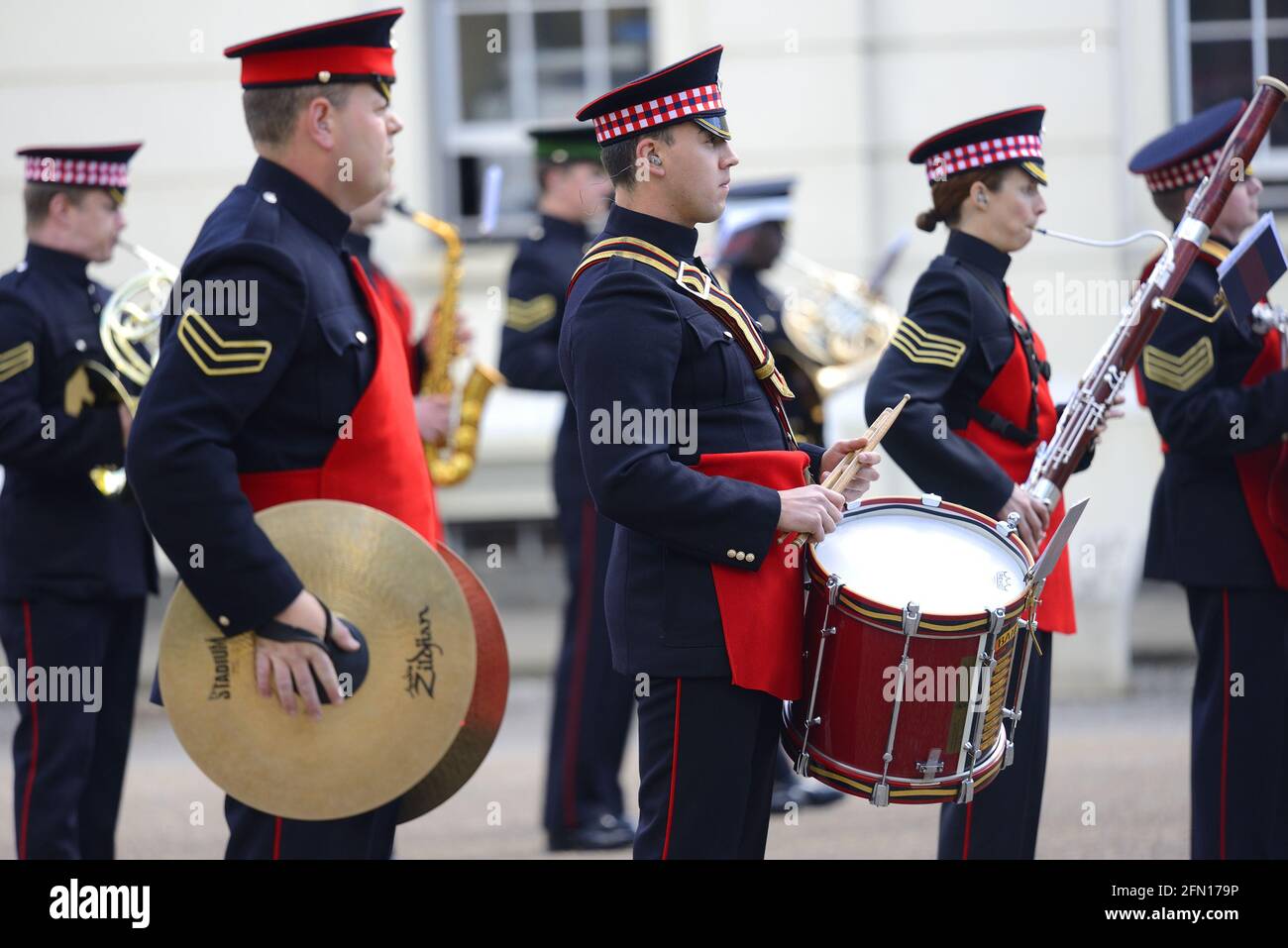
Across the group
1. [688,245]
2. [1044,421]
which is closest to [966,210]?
[1044,421]

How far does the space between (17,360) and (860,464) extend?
240 cm

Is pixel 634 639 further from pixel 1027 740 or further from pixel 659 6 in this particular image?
pixel 659 6

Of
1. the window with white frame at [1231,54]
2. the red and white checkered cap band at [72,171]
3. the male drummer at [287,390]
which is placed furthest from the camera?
the window with white frame at [1231,54]

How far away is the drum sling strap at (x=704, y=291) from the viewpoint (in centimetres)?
336

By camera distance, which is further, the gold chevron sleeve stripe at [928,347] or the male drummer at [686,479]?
the gold chevron sleeve stripe at [928,347]

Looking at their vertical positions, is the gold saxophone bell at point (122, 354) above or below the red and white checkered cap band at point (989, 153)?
below

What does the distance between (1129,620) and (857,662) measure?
5250 mm

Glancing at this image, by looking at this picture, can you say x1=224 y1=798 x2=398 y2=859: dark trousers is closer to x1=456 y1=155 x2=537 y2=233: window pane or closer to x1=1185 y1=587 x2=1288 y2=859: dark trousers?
x1=1185 y1=587 x2=1288 y2=859: dark trousers

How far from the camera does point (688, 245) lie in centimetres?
345

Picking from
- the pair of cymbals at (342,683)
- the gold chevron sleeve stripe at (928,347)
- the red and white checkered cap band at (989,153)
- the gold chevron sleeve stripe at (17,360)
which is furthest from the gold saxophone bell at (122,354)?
the red and white checkered cap band at (989,153)

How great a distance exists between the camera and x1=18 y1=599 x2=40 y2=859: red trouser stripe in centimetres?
470

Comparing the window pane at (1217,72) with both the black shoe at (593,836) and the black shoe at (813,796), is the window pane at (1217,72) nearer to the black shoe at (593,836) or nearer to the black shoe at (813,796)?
the black shoe at (813,796)

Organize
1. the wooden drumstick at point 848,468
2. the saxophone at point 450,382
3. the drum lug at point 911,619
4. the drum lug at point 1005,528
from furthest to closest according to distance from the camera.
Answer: the saxophone at point 450,382 < the drum lug at point 1005,528 < the wooden drumstick at point 848,468 < the drum lug at point 911,619

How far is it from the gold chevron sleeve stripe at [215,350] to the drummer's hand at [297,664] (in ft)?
1.34
